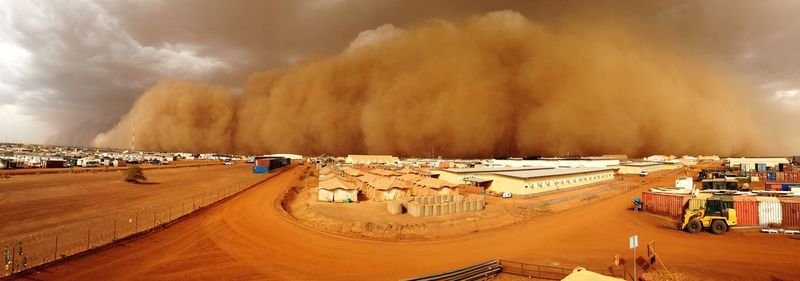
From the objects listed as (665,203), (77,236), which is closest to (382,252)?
(77,236)

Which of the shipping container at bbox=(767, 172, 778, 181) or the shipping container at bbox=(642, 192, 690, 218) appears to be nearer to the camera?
the shipping container at bbox=(642, 192, 690, 218)

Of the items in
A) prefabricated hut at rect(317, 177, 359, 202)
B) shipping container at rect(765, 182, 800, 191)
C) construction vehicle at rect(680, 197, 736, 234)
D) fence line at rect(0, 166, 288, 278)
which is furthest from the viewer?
shipping container at rect(765, 182, 800, 191)

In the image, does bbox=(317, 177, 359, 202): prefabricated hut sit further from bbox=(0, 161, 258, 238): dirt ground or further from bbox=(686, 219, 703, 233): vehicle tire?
bbox=(686, 219, 703, 233): vehicle tire

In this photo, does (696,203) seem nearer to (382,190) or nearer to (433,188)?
(433,188)

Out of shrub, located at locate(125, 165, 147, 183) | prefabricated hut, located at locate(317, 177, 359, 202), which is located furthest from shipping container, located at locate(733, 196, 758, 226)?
shrub, located at locate(125, 165, 147, 183)

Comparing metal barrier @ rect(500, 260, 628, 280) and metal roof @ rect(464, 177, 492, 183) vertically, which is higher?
metal roof @ rect(464, 177, 492, 183)

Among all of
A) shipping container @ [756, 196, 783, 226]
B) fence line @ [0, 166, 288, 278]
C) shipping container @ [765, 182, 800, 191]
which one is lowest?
fence line @ [0, 166, 288, 278]

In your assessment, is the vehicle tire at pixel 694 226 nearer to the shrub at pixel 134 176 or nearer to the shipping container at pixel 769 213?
the shipping container at pixel 769 213
